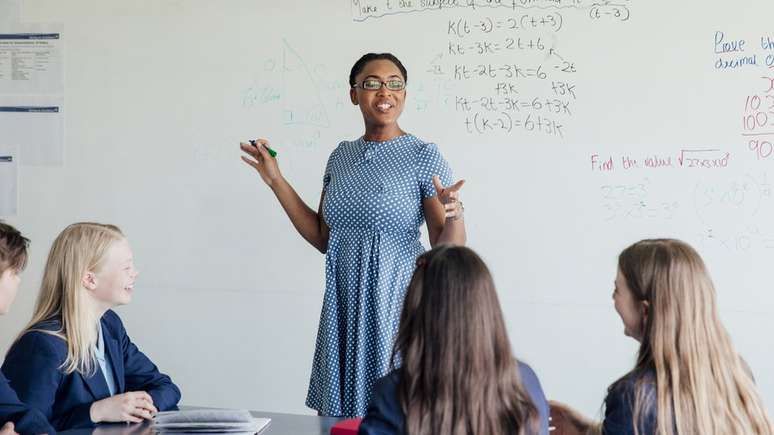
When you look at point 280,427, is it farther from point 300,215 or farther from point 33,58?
point 33,58

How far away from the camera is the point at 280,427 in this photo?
2.27 metres

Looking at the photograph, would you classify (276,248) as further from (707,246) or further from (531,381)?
(531,381)

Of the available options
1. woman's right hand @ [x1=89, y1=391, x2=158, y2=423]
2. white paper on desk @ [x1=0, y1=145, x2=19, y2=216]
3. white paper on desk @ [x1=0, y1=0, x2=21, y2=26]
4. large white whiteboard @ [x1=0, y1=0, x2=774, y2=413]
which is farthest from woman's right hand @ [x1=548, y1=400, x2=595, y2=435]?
white paper on desk @ [x1=0, y1=0, x2=21, y2=26]

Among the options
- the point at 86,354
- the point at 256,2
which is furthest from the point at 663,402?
the point at 256,2

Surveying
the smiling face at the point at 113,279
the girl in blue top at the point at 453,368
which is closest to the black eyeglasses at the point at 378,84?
the smiling face at the point at 113,279

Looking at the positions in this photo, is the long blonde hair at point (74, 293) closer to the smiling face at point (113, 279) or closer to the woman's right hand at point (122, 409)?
the smiling face at point (113, 279)

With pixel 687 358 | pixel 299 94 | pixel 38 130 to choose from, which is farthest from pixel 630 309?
pixel 38 130

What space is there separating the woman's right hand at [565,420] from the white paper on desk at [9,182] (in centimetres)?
339

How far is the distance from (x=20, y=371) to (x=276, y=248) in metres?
2.05

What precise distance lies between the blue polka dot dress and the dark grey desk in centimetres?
53

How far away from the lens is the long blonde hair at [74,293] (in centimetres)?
244

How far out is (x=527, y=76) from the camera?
395cm

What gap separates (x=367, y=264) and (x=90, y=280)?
791 mm

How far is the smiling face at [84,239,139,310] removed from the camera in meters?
2.60
